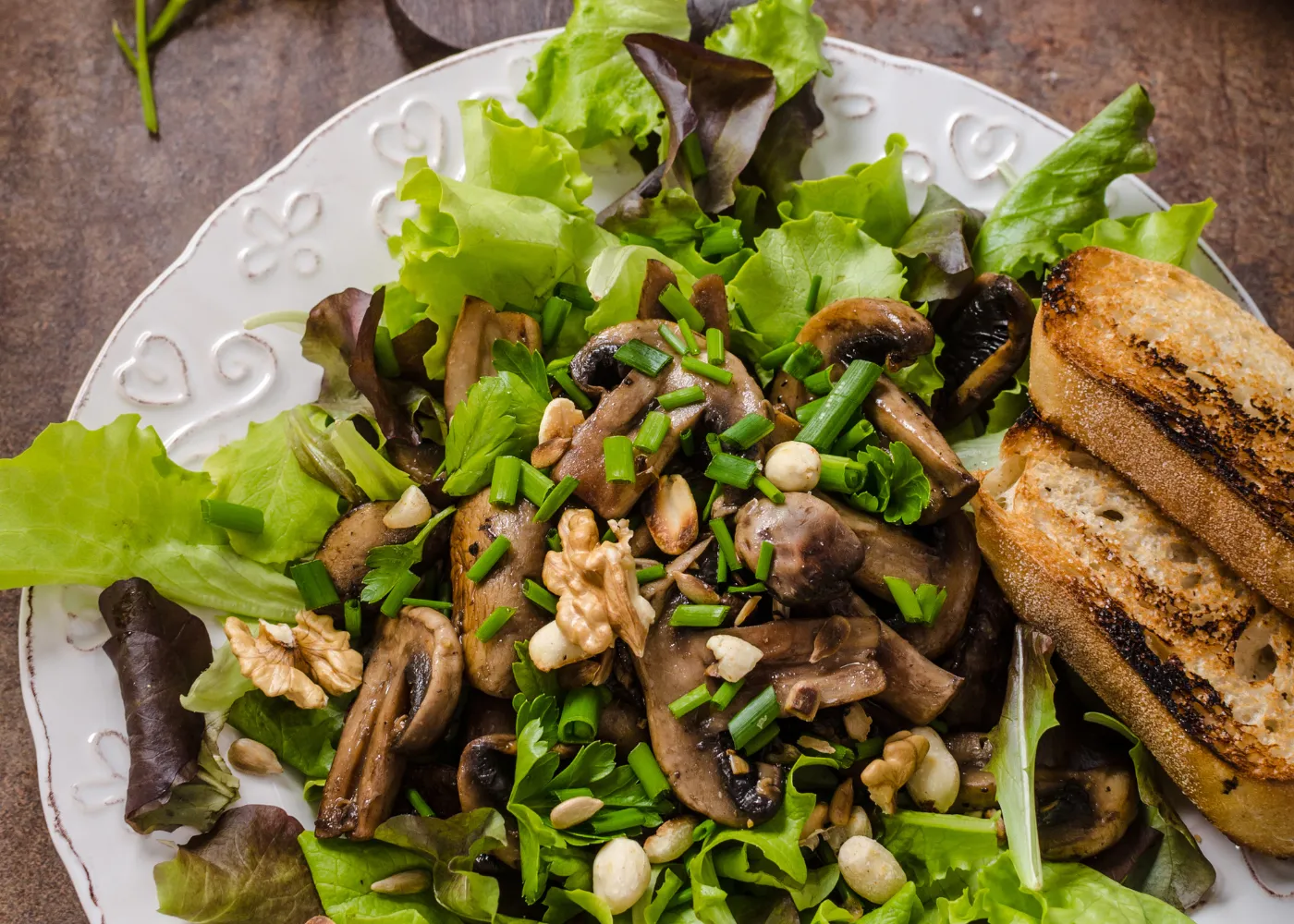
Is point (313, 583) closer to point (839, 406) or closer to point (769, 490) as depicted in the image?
point (769, 490)

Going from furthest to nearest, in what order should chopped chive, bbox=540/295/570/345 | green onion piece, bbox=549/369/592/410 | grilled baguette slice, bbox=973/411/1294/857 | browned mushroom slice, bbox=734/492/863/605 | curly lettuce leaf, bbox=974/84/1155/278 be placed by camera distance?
1. curly lettuce leaf, bbox=974/84/1155/278
2. chopped chive, bbox=540/295/570/345
3. green onion piece, bbox=549/369/592/410
4. grilled baguette slice, bbox=973/411/1294/857
5. browned mushroom slice, bbox=734/492/863/605

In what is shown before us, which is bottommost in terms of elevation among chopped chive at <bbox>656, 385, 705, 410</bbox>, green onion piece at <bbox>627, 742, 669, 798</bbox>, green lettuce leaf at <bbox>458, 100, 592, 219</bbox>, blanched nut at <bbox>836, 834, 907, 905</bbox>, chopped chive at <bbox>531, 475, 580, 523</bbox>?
blanched nut at <bbox>836, 834, 907, 905</bbox>

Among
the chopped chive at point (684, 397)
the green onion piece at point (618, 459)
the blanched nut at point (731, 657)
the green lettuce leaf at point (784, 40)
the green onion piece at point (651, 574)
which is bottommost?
the blanched nut at point (731, 657)

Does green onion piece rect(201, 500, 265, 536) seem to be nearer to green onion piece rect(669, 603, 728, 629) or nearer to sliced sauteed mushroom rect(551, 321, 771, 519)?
sliced sauteed mushroom rect(551, 321, 771, 519)

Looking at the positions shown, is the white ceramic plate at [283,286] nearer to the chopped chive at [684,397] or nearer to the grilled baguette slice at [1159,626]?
the grilled baguette slice at [1159,626]

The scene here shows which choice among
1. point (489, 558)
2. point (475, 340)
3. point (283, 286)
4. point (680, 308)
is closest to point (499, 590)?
point (489, 558)

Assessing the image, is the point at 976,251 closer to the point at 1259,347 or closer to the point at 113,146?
the point at 1259,347

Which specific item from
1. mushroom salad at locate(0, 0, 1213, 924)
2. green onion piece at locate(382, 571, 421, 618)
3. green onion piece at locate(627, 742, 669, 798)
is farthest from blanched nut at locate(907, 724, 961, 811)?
green onion piece at locate(382, 571, 421, 618)

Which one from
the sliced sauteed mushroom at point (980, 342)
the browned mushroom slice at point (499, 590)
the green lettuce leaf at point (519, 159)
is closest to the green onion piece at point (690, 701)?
the browned mushroom slice at point (499, 590)
